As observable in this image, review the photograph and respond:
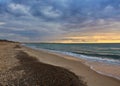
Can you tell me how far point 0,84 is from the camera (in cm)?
896

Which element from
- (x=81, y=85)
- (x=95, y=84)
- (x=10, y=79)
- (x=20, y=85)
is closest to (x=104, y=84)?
(x=95, y=84)

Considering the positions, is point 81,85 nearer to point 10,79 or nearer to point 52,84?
point 52,84

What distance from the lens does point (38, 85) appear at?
9023 millimetres

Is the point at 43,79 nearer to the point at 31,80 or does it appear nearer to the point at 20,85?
the point at 31,80

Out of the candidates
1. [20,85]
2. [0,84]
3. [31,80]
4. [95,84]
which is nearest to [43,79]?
[31,80]

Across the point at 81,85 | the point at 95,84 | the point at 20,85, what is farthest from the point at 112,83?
the point at 20,85

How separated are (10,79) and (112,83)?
250 inches

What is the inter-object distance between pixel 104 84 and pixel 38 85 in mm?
4178

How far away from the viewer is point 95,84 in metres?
10.3

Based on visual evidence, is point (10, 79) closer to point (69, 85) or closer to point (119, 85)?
point (69, 85)

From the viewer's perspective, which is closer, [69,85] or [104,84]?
[69,85]

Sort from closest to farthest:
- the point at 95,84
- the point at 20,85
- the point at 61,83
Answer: the point at 20,85 → the point at 61,83 → the point at 95,84

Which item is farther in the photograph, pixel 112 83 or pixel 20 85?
pixel 112 83

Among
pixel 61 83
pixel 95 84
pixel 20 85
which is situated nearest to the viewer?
pixel 20 85
